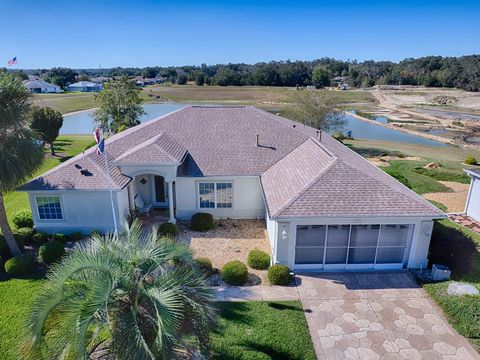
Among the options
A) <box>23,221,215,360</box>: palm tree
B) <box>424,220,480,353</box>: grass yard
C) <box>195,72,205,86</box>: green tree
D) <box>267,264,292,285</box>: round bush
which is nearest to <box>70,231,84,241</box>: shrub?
<box>267,264,292,285</box>: round bush

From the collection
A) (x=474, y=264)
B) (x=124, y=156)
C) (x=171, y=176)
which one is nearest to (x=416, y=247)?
(x=474, y=264)

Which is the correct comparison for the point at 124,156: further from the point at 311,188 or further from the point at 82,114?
the point at 82,114

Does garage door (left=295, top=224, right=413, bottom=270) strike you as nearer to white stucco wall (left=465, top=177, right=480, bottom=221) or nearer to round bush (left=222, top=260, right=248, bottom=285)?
round bush (left=222, top=260, right=248, bottom=285)

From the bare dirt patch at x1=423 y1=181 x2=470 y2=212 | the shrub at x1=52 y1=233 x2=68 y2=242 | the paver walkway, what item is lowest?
the paver walkway

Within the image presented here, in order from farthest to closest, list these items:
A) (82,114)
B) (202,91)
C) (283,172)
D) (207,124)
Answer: (202,91)
(82,114)
(207,124)
(283,172)

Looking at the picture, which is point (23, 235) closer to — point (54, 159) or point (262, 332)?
point (262, 332)

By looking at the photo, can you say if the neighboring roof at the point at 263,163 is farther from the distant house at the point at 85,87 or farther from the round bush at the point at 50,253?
the distant house at the point at 85,87
